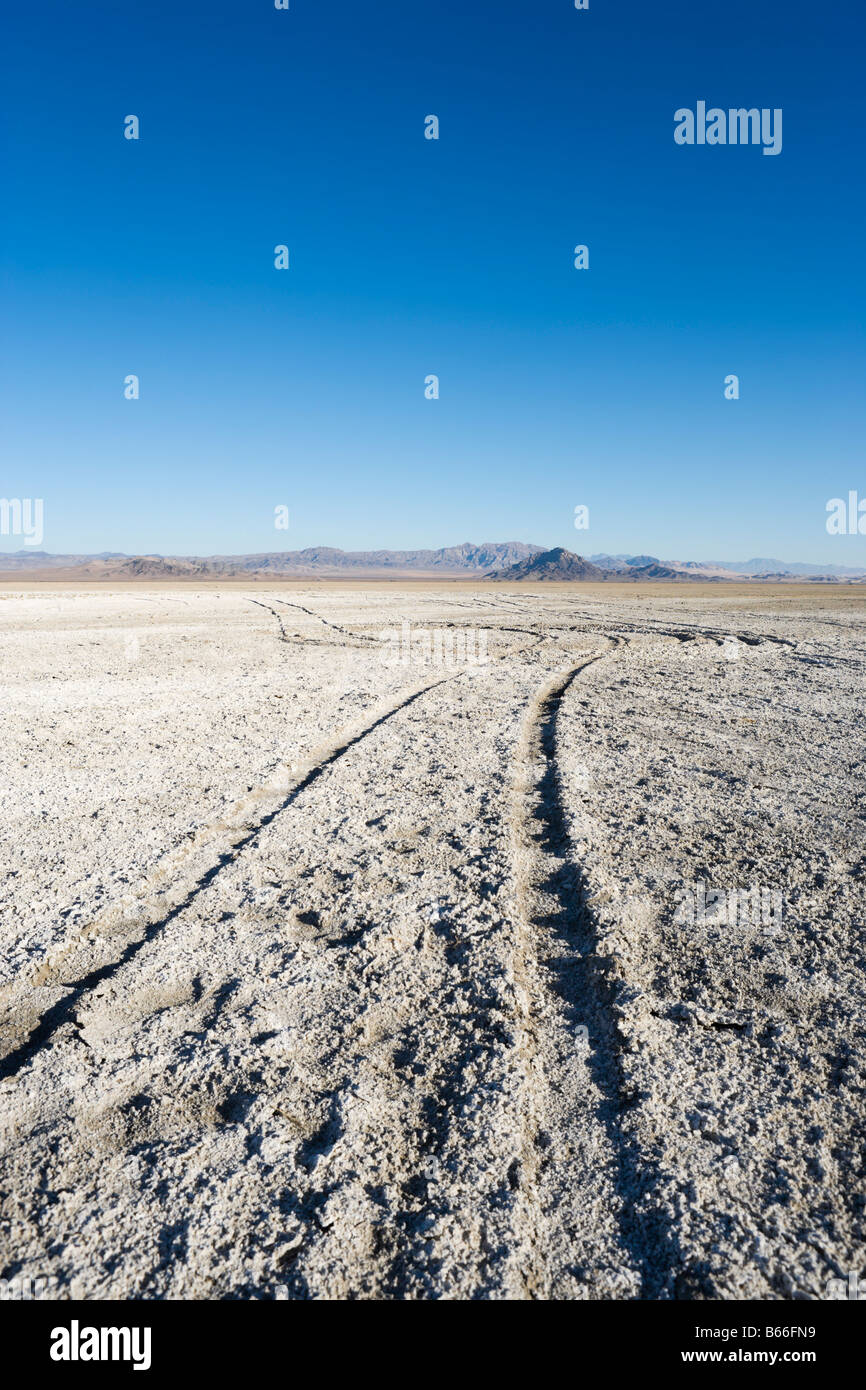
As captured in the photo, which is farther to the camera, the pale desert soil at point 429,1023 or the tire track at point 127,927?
the tire track at point 127,927

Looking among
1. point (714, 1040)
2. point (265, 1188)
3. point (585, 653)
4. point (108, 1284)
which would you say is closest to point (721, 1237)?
point (714, 1040)

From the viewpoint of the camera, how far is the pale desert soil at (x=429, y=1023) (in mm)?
1846

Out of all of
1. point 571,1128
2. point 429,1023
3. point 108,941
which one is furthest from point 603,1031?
point 108,941

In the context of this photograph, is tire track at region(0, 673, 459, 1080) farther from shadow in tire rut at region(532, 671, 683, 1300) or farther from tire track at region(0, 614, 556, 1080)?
shadow in tire rut at region(532, 671, 683, 1300)

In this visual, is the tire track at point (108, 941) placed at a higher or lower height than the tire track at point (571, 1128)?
higher

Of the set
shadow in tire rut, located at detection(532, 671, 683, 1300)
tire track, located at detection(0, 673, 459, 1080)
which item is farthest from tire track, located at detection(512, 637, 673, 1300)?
tire track, located at detection(0, 673, 459, 1080)

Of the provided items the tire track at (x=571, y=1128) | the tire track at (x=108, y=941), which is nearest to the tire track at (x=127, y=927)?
the tire track at (x=108, y=941)

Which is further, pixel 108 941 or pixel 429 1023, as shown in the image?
pixel 108 941

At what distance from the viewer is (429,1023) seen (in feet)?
8.98

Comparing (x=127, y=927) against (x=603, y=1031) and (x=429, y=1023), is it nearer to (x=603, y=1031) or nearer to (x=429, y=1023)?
(x=429, y=1023)

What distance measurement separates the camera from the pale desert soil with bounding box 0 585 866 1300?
1.85 meters

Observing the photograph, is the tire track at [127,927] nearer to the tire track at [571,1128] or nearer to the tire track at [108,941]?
the tire track at [108,941]
